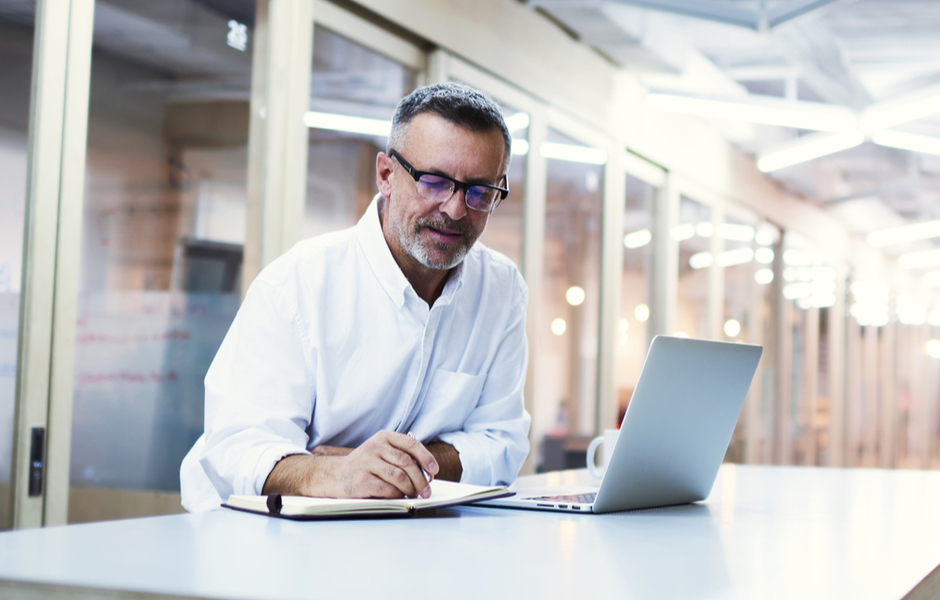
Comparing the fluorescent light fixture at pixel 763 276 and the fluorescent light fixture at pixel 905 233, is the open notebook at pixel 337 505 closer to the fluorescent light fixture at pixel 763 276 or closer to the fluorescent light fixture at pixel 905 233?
the fluorescent light fixture at pixel 763 276

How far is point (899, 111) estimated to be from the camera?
5.43 m

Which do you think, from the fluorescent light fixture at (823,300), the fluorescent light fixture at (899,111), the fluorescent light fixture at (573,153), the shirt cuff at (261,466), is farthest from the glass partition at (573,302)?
the fluorescent light fixture at (823,300)

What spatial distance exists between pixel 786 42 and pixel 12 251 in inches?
164

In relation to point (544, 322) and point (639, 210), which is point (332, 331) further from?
point (639, 210)

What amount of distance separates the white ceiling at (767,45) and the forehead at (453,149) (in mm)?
2762

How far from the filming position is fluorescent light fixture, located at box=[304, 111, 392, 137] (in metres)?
3.30

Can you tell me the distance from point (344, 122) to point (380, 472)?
2.55m

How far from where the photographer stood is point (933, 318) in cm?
1495

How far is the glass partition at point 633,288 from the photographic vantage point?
5.92 meters

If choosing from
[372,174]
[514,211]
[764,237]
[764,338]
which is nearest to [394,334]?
[372,174]

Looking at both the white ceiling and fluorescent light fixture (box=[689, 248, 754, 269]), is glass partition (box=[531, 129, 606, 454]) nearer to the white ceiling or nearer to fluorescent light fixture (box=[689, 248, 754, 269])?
the white ceiling

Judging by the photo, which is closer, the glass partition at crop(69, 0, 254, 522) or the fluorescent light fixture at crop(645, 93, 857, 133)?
the glass partition at crop(69, 0, 254, 522)

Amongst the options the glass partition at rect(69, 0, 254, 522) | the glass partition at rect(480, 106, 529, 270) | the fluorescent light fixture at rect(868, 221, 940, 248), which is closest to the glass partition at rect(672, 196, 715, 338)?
the glass partition at rect(480, 106, 529, 270)

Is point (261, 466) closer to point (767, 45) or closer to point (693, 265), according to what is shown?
point (767, 45)
